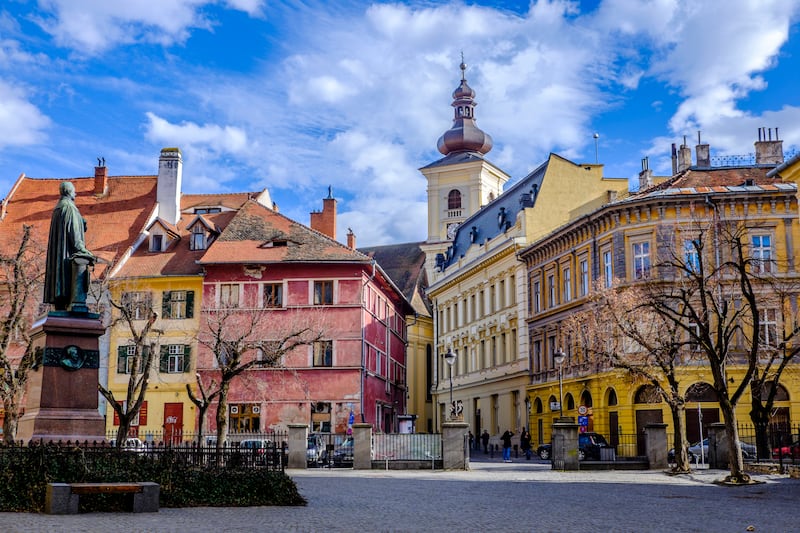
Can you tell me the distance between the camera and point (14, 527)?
13578mm

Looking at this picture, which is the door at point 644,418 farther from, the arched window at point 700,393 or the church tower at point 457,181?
the church tower at point 457,181

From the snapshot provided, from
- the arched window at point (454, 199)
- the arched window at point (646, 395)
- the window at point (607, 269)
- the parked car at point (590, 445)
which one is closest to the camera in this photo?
the parked car at point (590, 445)

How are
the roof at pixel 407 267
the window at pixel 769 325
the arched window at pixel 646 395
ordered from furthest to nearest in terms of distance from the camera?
1. the roof at pixel 407 267
2. the window at pixel 769 325
3. the arched window at pixel 646 395

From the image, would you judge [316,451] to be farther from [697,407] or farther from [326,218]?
[326,218]

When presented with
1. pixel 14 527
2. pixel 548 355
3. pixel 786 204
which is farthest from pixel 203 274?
pixel 14 527

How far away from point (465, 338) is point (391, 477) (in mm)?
39758

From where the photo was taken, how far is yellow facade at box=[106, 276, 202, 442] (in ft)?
172

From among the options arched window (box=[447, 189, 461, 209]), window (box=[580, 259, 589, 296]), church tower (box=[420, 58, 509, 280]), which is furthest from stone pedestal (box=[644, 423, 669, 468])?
arched window (box=[447, 189, 461, 209])

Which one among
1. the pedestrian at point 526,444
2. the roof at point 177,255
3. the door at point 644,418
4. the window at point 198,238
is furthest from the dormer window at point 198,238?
the door at point 644,418

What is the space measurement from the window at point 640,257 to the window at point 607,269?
1273 millimetres

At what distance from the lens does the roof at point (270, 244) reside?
53.0 meters

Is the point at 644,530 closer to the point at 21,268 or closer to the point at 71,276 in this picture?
the point at 71,276

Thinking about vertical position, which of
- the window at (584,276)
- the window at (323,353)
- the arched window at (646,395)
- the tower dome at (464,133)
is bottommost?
the arched window at (646,395)

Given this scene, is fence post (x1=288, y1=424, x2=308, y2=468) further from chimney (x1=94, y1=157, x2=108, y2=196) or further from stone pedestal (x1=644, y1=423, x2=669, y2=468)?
A: chimney (x1=94, y1=157, x2=108, y2=196)
